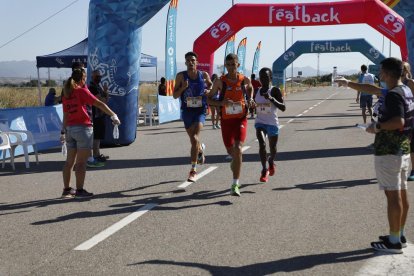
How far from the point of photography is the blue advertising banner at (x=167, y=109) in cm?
2206

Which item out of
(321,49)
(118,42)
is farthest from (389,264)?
(321,49)

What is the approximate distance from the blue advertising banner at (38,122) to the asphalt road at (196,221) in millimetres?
1419

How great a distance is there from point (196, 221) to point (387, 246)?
2.17 meters

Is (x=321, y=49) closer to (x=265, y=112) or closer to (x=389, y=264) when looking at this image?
(x=265, y=112)

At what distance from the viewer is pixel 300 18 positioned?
21766 millimetres

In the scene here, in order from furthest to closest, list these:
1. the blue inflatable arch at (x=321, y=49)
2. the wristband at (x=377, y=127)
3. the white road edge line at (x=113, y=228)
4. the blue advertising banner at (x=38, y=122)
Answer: the blue inflatable arch at (x=321, y=49) < the blue advertising banner at (x=38, y=122) < the white road edge line at (x=113, y=228) < the wristband at (x=377, y=127)

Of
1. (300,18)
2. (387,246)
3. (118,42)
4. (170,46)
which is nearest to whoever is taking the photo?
(387,246)

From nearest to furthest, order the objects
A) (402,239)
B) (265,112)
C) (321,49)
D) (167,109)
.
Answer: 1. (402,239)
2. (265,112)
3. (167,109)
4. (321,49)

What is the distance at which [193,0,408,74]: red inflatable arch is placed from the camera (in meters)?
20.0

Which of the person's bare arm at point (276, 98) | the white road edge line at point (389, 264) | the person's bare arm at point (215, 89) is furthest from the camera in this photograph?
the person's bare arm at point (276, 98)

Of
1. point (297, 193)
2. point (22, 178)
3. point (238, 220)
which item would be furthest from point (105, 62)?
point (238, 220)

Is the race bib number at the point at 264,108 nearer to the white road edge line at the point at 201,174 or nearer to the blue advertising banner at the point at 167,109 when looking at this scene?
the white road edge line at the point at 201,174

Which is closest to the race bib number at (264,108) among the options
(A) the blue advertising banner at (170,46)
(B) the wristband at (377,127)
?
(B) the wristband at (377,127)

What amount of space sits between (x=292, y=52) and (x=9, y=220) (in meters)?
39.8
